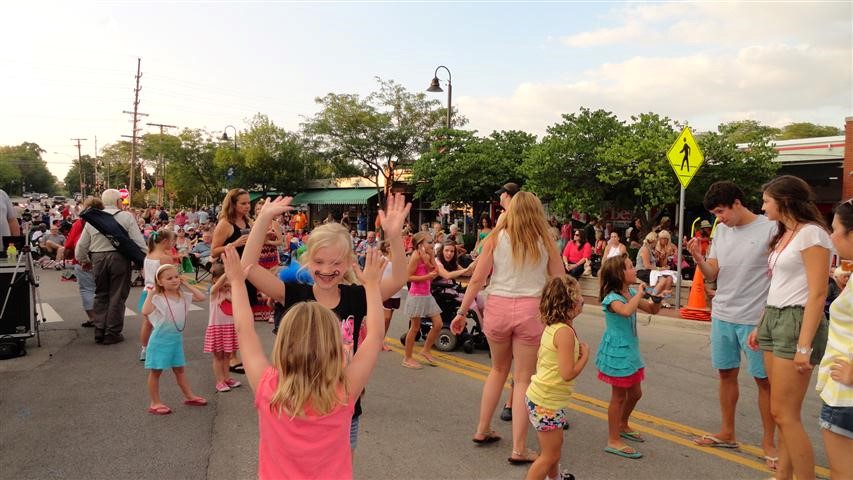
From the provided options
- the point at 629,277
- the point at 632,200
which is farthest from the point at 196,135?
the point at 629,277

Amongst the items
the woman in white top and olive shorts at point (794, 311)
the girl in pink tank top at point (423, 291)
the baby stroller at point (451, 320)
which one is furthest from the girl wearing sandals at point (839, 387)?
the baby stroller at point (451, 320)

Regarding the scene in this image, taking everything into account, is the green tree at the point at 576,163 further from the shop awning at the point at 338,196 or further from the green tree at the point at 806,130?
the green tree at the point at 806,130

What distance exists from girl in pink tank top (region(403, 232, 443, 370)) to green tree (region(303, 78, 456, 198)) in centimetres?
2654

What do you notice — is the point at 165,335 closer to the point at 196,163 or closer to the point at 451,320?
the point at 451,320

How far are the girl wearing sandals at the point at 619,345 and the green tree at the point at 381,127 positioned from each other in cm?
2948

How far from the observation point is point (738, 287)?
432 centimetres

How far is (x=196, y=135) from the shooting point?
45938mm

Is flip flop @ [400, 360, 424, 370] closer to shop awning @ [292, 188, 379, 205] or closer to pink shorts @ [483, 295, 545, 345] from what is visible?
pink shorts @ [483, 295, 545, 345]

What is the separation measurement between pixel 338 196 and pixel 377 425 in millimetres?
34379

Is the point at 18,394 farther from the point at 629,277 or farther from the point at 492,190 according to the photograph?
the point at 492,190

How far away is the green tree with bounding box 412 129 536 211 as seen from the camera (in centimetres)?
2480

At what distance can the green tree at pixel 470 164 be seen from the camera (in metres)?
24.8

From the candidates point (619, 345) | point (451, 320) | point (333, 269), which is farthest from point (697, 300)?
point (333, 269)

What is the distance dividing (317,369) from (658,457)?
10.5 feet
